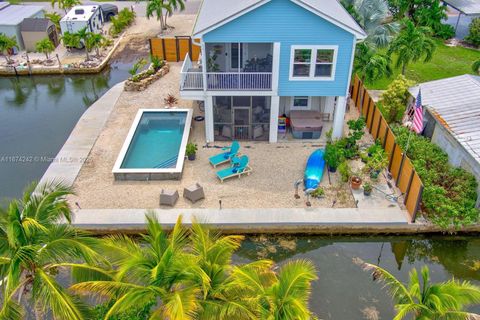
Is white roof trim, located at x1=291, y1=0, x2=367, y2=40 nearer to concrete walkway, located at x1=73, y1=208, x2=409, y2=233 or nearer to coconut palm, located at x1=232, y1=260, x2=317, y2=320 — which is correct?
concrete walkway, located at x1=73, y1=208, x2=409, y2=233

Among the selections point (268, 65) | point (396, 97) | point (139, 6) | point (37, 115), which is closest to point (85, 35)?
point (37, 115)

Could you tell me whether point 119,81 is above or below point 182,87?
below

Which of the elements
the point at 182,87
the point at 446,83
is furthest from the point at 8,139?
the point at 446,83

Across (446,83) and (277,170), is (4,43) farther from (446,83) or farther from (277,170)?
(446,83)

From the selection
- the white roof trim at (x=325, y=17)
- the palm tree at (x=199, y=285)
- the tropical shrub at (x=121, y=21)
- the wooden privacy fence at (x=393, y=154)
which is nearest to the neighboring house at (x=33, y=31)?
the tropical shrub at (x=121, y=21)

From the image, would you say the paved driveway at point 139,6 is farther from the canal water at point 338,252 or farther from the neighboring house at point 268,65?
the canal water at point 338,252

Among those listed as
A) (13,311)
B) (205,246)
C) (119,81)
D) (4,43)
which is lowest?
(119,81)

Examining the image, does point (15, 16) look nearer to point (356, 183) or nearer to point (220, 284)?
point (356, 183)

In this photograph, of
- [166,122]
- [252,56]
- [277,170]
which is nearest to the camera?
[277,170]
